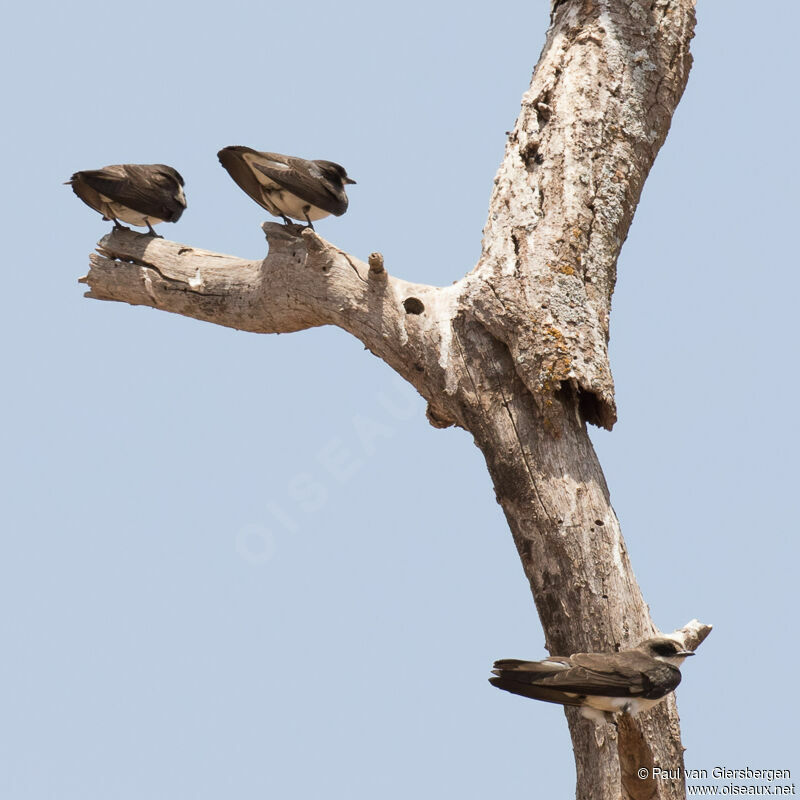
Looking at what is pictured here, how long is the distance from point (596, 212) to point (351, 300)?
144cm

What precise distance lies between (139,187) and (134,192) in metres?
0.04

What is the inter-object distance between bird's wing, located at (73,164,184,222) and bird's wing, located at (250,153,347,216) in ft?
2.65

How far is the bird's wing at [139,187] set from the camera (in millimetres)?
6094

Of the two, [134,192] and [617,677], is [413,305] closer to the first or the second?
[134,192]

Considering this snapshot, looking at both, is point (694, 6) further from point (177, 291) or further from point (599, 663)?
point (599, 663)

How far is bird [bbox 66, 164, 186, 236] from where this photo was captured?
6.11m

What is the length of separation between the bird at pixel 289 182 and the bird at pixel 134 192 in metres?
0.58

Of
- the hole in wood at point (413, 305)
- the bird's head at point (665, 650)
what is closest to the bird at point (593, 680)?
the bird's head at point (665, 650)

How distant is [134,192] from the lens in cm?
614

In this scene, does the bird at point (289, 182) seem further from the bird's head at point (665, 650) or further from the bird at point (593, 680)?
the bird's head at point (665, 650)

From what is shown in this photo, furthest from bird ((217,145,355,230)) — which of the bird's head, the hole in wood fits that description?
the bird's head

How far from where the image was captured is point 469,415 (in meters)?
5.37

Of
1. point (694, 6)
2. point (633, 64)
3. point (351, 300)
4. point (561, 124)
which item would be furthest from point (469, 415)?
point (694, 6)

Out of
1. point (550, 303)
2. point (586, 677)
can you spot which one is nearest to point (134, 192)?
point (550, 303)
